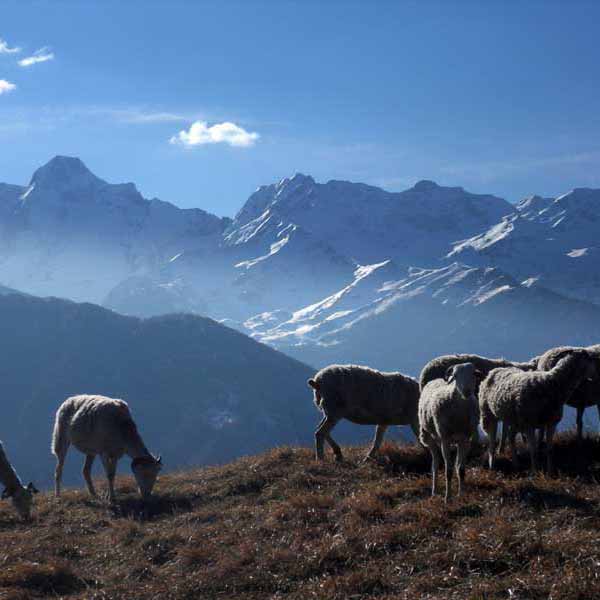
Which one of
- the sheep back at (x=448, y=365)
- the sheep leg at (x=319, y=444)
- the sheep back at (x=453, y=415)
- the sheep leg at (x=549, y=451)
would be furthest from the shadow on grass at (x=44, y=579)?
the sheep back at (x=448, y=365)

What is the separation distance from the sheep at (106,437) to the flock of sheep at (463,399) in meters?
3.93

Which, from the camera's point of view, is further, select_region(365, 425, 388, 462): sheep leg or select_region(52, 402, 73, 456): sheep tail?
select_region(52, 402, 73, 456): sheep tail

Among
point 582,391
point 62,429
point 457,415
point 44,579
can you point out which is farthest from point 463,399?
point 62,429

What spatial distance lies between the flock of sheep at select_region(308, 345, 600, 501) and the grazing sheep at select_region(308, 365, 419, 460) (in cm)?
2

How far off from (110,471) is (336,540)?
8106 mm

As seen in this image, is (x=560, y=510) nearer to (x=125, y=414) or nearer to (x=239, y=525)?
(x=239, y=525)

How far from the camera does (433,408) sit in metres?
15.5

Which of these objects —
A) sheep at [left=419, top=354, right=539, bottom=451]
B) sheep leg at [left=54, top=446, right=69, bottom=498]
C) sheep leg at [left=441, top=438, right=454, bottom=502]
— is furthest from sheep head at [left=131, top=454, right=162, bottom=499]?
sheep leg at [left=441, top=438, right=454, bottom=502]

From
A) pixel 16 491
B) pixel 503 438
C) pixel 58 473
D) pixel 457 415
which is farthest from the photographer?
pixel 58 473

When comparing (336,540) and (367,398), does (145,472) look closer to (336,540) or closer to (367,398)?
(367,398)

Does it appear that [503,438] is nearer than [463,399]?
No

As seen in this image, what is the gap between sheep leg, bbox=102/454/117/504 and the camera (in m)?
18.8

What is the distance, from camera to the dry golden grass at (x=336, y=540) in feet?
37.1

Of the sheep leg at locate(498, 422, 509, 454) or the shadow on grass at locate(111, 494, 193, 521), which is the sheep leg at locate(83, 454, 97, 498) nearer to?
the shadow on grass at locate(111, 494, 193, 521)
